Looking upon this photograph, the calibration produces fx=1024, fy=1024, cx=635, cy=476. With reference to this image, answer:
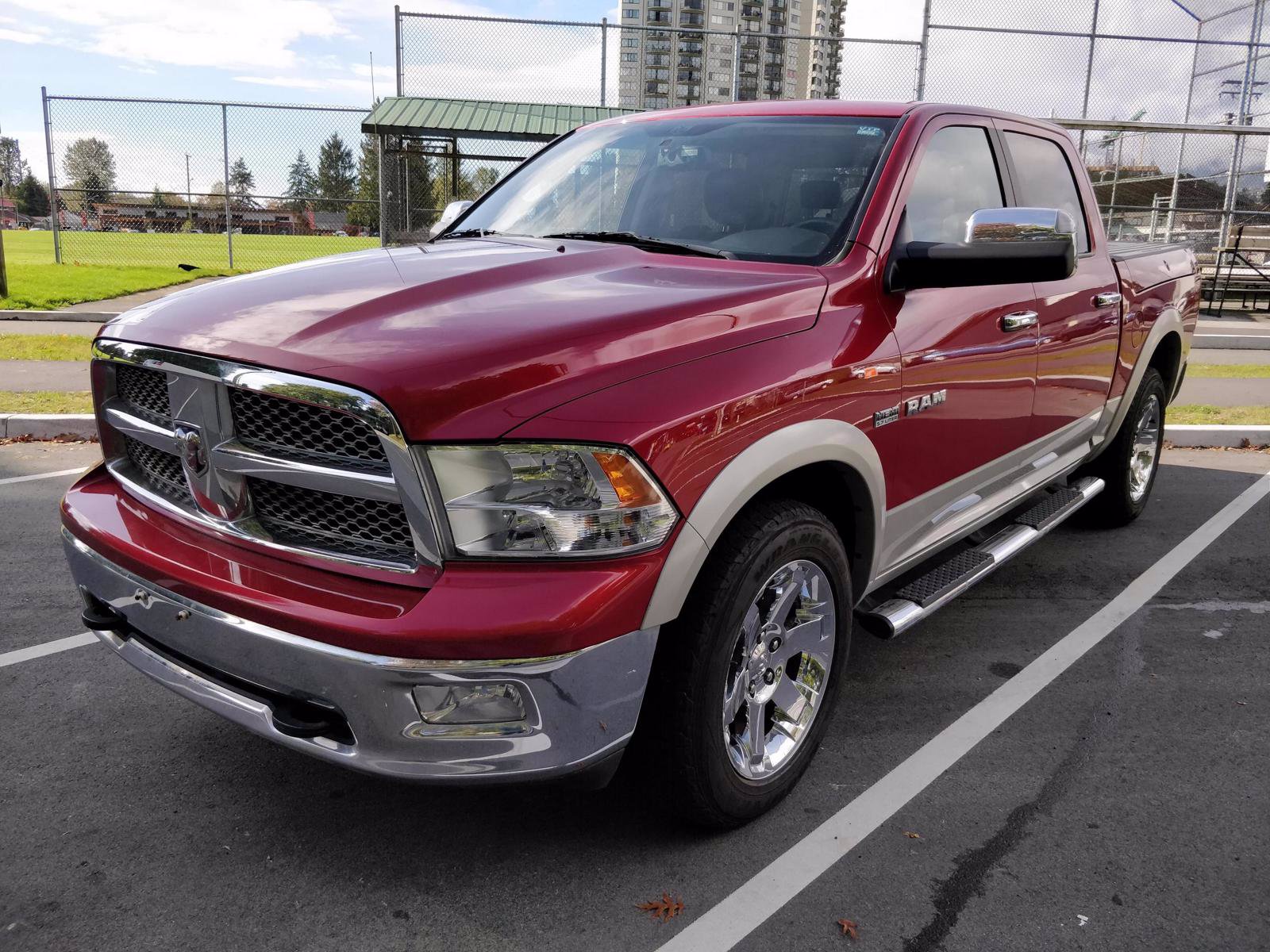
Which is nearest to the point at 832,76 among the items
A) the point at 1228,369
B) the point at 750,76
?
the point at 750,76

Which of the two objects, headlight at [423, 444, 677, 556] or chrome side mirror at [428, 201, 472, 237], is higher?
chrome side mirror at [428, 201, 472, 237]

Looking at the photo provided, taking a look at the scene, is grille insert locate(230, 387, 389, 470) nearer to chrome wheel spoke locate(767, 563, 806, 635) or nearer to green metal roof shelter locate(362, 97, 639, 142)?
chrome wheel spoke locate(767, 563, 806, 635)

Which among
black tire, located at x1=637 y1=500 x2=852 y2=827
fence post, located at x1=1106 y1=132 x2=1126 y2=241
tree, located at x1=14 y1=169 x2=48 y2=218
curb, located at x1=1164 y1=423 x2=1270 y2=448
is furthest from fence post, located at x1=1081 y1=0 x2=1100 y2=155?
tree, located at x1=14 y1=169 x2=48 y2=218

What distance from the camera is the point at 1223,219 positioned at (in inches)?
667

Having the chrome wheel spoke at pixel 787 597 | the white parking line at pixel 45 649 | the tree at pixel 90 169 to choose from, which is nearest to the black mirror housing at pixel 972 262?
the chrome wheel spoke at pixel 787 597

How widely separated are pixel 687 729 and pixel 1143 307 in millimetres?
3703

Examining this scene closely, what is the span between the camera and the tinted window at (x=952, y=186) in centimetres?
327

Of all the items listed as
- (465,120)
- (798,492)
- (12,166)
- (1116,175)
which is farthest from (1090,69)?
(12,166)

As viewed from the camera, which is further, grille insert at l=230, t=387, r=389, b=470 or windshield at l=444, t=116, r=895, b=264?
windshield at l=444, t=116, r=895, b=264

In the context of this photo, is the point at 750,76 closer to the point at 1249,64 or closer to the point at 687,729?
the point at 1249,64

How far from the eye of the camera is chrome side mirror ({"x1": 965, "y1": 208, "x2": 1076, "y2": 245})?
2947 mm

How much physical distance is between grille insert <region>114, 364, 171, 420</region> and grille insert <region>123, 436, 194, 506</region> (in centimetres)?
9

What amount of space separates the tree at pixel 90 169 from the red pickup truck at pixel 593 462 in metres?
15.1

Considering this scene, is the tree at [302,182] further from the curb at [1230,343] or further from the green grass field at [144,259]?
the curb at [1230,343]
